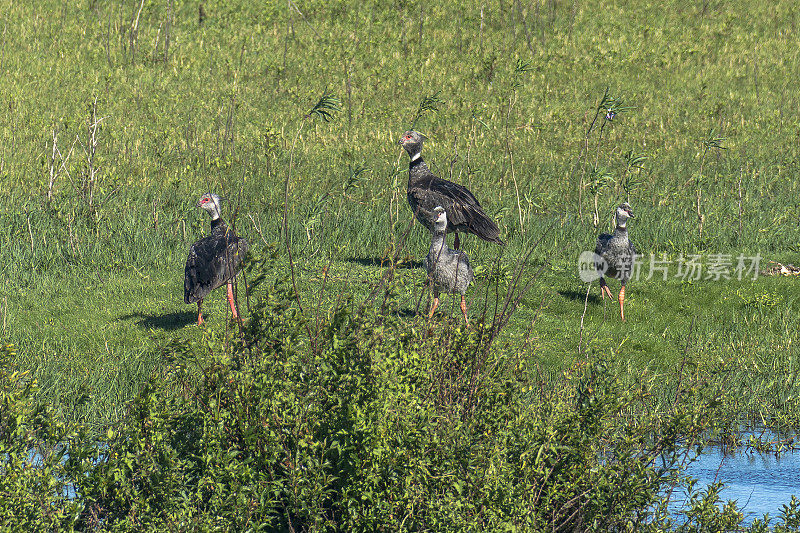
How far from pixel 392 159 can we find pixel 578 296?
31.9 feet

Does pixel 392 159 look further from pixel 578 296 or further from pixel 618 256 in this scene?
pixel 618 256

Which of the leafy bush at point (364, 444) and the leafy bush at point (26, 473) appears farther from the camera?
the leafy bush at point (364, 444)

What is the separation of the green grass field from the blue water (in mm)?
768

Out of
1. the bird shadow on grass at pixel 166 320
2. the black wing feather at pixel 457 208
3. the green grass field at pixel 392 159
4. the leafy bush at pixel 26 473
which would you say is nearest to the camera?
the leafy bush at pixel 26 473

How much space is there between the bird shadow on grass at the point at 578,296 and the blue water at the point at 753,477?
433 centimetres

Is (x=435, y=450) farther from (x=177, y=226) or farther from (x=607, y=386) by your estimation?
(x=177, y=226)

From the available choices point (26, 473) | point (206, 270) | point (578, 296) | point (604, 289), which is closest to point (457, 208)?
point (578, 296)

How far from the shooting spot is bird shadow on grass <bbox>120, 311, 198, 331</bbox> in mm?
12320

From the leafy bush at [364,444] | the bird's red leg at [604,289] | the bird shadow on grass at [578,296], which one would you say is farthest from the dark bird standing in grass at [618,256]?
the leafy bush at [364,444]

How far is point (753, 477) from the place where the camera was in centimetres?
877

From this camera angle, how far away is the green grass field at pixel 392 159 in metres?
12.1

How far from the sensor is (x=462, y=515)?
605cm

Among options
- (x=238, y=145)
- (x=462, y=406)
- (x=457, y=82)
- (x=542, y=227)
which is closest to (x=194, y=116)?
(x=238, y=145)

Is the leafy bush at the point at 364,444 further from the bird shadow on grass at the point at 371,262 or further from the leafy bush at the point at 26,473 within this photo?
the bird shadow on grass at the point at 371,262
